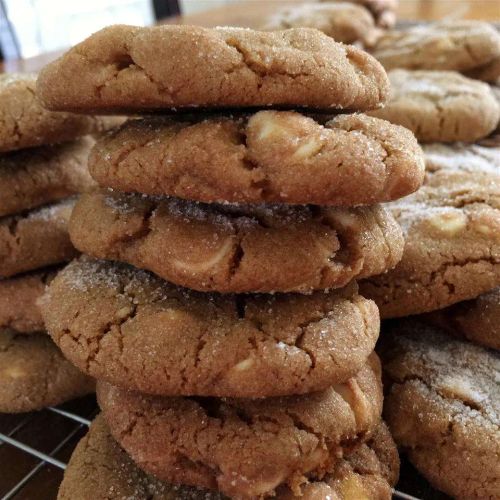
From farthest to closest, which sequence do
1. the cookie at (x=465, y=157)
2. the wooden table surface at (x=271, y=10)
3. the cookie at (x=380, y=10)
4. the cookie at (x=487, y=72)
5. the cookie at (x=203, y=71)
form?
the wooden table surface at (x=271, y=10) < the cookie at (x=380, y=10) < the cookie at (x=487, y=72) < the cookie at (x=465, y=157) < the cookie at (x=203, y=71)

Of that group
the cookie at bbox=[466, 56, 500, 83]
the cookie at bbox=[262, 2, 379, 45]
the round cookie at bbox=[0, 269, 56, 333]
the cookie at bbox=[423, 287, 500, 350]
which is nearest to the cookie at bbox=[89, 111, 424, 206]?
the cookie at bbox=[423, 287, 500, 350]

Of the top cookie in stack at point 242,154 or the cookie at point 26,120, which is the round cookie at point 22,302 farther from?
the top cookie in stack at point 242,154

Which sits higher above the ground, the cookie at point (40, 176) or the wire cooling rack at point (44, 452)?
the cookie at point (40, 176)

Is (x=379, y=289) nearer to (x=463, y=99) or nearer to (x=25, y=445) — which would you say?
(x=463, y=99)

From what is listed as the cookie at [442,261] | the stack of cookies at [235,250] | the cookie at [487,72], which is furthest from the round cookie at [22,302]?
the cookie at [487,72]

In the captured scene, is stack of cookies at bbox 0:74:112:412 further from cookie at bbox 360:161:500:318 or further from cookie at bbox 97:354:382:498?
cookie at bbox 360:161:500:318

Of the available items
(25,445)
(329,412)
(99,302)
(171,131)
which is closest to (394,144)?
(171,131)
